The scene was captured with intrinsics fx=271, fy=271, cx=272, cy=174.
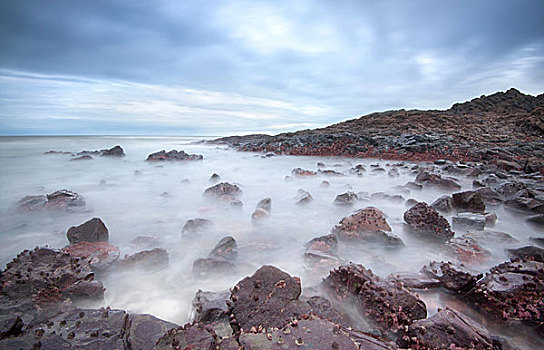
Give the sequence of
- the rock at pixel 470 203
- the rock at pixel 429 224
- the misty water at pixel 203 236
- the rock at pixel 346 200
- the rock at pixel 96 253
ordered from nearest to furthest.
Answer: the misty water at pixel 203 236, the rock at pixel 96 253, the rock at pixel 429 224, the rock at pixel 470 203, the rock at pixel 346 200

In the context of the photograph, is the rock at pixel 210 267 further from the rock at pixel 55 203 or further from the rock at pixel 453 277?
the rock at pixel 55 203

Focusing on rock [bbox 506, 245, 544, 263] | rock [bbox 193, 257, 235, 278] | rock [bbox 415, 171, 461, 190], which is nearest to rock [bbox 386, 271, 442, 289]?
rock [bbox 506, 245, 544, 263]

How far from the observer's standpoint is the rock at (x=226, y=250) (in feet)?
13.4

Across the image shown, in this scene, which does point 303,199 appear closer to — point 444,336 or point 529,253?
point 529,253

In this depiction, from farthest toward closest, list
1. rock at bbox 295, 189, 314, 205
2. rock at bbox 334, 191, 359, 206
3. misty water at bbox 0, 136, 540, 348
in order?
rock at bbox 295, 189, 314, 205 → rock at bbox 334, 191, 359, 206 → misty water at bbox 0, 136, 540, 348

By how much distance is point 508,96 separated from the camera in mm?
40219

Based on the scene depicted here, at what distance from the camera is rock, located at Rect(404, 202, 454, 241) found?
4.73m

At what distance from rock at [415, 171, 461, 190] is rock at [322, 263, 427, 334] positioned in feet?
22.3

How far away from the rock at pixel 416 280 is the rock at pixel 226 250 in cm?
218

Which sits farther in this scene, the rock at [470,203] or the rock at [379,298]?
the rock at [470,203]

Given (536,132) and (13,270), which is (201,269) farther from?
(536,132)

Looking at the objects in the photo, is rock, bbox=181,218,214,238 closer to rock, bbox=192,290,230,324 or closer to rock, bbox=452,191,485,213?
rock, bbox=192,290,230,324

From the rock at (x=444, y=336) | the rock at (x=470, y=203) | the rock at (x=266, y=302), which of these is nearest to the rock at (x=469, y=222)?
the rock at (x=470, y=203)

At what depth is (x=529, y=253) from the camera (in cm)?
388
